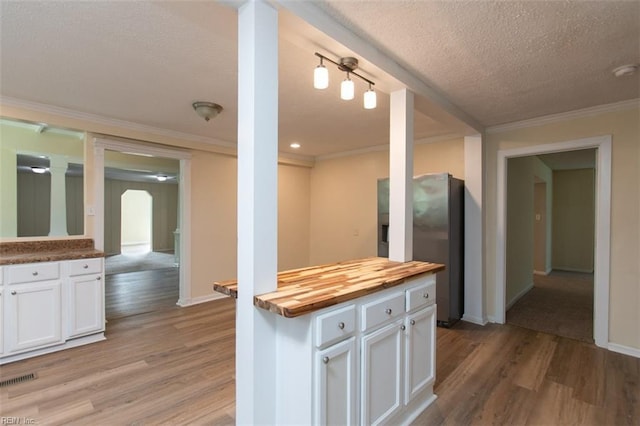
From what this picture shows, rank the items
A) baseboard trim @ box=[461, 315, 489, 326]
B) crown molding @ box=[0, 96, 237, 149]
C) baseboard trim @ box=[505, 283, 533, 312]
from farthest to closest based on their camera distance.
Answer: baseboard trim @ box=[505, 283, 533, 312], baseboard trim @ box=[461, 315, 489, 326], crown molding @ box=[0, 96, 237, 149]

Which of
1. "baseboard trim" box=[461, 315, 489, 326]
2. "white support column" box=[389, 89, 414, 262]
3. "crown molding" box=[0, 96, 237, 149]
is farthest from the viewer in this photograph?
"baseboard trim" box=[461, 315, 489, 326]

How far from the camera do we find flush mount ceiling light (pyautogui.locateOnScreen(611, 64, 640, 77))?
2217mm

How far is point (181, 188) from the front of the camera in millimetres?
4438

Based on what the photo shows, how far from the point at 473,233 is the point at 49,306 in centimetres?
454

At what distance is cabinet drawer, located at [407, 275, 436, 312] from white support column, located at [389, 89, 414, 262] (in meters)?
0.28

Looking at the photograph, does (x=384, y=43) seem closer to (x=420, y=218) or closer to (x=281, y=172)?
(x=420, y=218)

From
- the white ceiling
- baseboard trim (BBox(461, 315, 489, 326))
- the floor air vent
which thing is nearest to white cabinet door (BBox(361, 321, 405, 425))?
the white ceiling

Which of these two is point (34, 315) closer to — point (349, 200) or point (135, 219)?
point (349, 200)

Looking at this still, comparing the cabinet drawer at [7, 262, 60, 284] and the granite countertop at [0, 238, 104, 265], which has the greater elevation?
the granite countertop at [0, 238, 104, 265]

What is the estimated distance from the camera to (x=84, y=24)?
179cm

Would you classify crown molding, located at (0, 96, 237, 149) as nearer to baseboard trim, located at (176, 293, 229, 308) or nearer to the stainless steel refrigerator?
baseboard trim, located at (176, 293, 229, 308)

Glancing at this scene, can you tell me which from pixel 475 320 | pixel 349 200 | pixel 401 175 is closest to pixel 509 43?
pixel 401 175

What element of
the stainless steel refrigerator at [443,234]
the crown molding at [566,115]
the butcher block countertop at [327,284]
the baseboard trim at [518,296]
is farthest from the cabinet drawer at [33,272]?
the baseboard trim at [518,296]

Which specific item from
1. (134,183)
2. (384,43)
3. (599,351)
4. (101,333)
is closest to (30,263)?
(101,333)
